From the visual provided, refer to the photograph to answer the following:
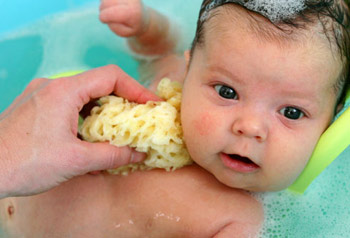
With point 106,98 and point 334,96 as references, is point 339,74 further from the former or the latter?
point 106,98

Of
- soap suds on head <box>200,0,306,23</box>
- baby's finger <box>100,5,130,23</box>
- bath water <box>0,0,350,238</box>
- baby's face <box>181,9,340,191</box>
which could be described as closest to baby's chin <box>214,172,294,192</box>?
baby's face <box>181,9,340,191</box>

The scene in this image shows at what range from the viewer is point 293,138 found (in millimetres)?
992

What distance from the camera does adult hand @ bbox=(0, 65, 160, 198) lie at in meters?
0.99

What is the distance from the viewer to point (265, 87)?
95 cm

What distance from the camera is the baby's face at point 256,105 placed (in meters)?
0.94

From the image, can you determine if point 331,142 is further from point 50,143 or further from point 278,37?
point 50,143

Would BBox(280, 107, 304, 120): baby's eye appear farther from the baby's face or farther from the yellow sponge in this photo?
the yellow sponge

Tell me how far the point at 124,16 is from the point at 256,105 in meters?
0.68

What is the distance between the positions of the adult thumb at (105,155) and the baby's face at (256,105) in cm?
17

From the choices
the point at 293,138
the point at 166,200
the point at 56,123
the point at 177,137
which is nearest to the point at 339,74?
the point at 293,138

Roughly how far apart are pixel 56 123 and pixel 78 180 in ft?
0.94

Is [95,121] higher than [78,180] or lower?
higher

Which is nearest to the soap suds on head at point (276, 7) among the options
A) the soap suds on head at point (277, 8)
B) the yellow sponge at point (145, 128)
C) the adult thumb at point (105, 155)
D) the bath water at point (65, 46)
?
the soap suds on head at point (277, 8)

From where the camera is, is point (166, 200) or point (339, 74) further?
point (166, 200)
